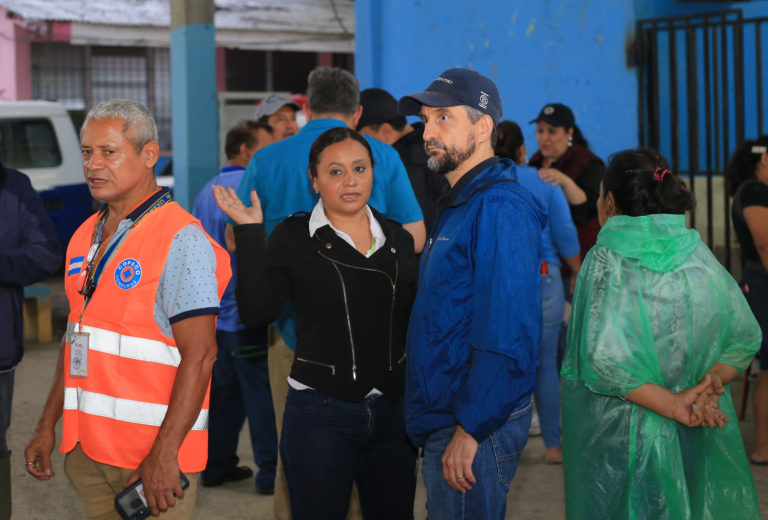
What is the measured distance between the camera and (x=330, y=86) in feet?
12.9

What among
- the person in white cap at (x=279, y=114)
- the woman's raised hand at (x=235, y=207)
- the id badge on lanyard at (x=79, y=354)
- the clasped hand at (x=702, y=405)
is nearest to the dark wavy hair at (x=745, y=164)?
the clasped hand at (x=702, y=405)

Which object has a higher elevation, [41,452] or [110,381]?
[110,381]

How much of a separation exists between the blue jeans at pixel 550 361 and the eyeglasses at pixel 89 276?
9.86 feet

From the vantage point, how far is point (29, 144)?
11.3 meters

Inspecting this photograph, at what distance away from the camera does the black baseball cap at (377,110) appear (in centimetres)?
488

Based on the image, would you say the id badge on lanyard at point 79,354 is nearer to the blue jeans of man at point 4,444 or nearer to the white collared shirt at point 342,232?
the white collared shirt at point 342,232

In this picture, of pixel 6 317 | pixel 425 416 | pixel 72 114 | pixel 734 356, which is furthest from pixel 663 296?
pixel 72 114

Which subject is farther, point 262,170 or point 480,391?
point 262,170

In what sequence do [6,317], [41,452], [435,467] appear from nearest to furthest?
[435,467]
[41,452]
[6,317]

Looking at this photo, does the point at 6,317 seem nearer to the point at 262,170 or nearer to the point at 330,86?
the point at 262,170

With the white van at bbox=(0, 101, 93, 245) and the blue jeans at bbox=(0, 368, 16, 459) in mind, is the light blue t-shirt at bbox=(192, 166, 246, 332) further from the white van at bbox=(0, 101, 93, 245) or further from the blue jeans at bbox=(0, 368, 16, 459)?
the white van at bbox=(0, 101, 93, 245)

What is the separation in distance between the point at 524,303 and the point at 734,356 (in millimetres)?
840

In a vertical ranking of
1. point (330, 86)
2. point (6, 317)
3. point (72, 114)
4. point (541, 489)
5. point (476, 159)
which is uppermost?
point (72, 114)

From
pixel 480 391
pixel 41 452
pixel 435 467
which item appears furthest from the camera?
pixel 41 452
